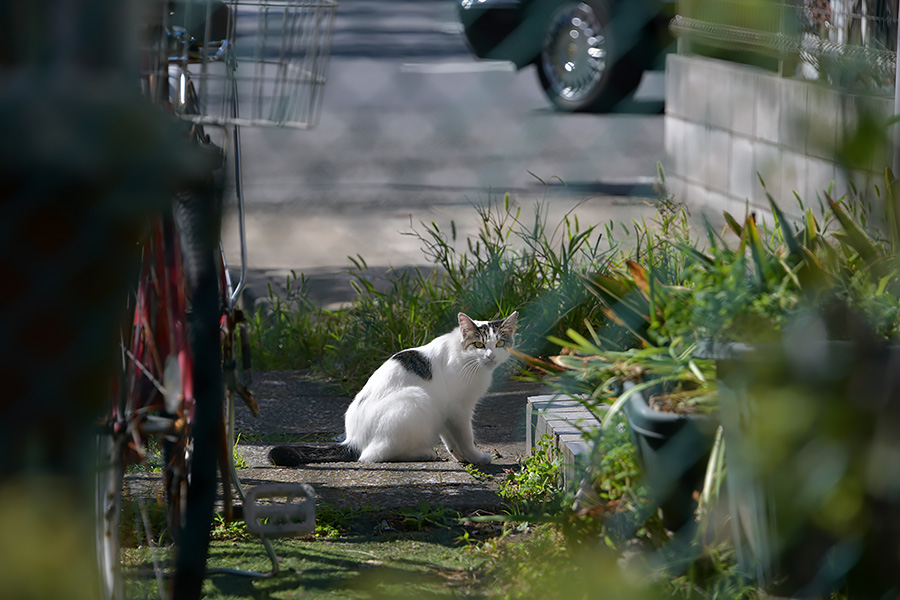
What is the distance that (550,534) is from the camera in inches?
93.8

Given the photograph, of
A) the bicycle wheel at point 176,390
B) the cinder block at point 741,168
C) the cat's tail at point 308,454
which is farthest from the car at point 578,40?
the bicycle wheel at point 176,390

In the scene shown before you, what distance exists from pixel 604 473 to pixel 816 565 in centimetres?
60

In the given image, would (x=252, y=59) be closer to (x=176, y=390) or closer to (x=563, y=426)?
(x=176, y=390)

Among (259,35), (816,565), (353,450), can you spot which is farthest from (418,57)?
(816,565)

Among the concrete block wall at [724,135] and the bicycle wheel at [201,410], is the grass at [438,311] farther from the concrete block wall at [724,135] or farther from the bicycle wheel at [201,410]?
the bicycle wheel at [201,410]

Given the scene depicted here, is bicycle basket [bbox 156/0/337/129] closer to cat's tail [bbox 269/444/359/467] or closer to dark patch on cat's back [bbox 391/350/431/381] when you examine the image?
cat's tail [bbox 269/444/359/467]

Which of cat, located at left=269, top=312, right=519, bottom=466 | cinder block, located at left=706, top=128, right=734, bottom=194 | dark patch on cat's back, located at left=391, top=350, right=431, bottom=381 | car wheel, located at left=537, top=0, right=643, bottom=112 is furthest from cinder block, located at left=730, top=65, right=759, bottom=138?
dark patch on cat's back, located at left=391, top=350, right=431, bottom=381

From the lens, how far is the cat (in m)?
3.28

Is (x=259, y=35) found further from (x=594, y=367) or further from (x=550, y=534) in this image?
(x=550, y=534)

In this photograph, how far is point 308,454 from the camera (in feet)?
10.4

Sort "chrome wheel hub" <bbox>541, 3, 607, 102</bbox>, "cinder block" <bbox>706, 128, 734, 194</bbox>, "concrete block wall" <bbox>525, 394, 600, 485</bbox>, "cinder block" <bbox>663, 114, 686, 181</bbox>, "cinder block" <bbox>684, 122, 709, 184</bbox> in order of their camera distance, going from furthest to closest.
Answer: "chrome wheel hub" <bbox>541, 3, 607, 102</bbox>, "cinder block" <bbox>663, 114, 686, 181</bbox>, "cinder block" <bbox>684, 122, 709, 184</bbox>, "cinder block" <bbox>706, 128, 734, 194</bbox>, "concrete block wall" <bbox>525, 394, 600, 485</bbox>

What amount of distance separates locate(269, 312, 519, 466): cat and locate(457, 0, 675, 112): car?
301 cm

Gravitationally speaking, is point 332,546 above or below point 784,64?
below

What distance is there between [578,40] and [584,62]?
175 millimetres
